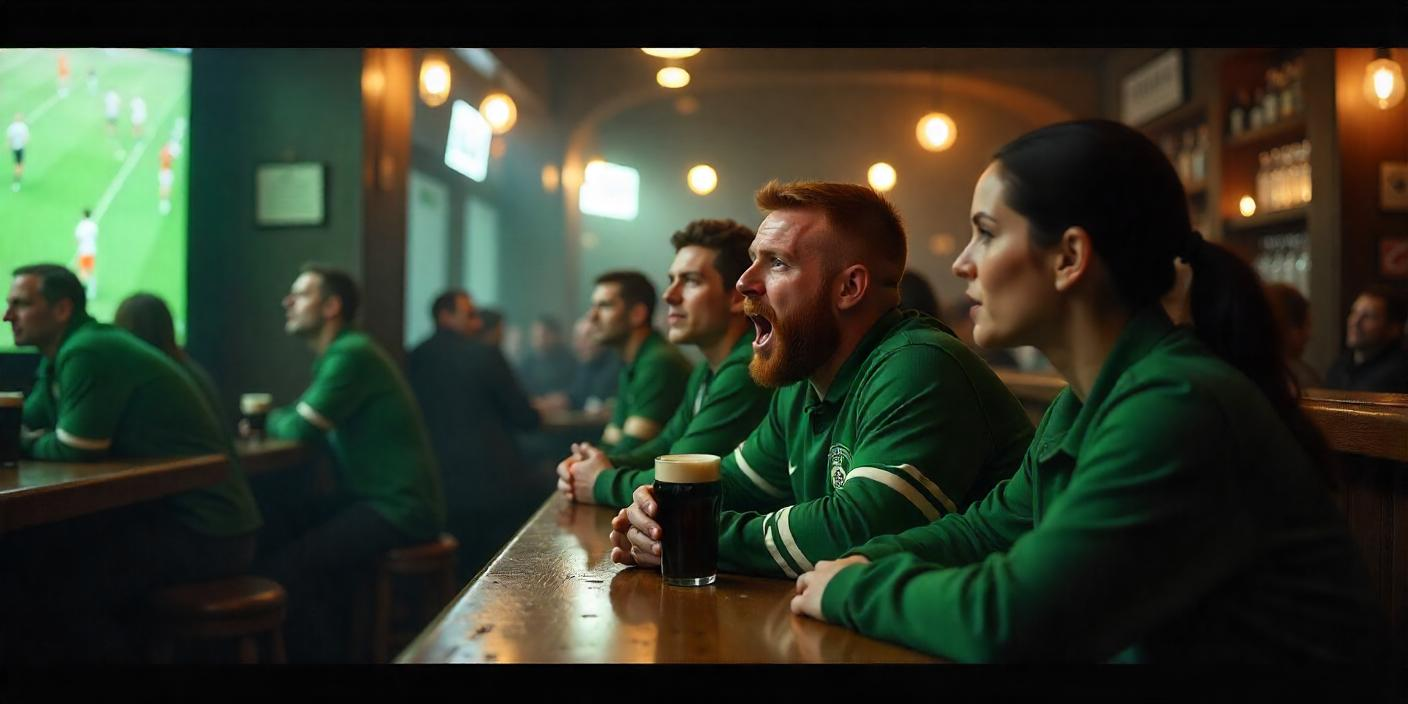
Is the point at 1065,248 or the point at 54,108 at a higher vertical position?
the point at 54,108

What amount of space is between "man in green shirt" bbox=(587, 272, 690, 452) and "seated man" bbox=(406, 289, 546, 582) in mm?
1020

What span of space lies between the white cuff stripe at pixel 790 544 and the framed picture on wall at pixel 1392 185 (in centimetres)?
459

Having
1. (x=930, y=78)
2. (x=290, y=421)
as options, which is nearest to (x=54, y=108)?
(x=290, y=421)

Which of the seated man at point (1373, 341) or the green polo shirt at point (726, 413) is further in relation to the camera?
the seated man at point (1373, 341)

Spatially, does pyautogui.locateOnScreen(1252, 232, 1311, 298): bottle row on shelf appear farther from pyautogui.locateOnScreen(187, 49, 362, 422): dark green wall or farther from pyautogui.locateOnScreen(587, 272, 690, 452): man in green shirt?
pyautogui.locateOnScreen(187, 49, 362, 422): dark green wall

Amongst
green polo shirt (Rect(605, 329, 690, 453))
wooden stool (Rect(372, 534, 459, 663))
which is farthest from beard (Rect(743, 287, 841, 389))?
wooden stool (Rect(372, 534, 459, 663))

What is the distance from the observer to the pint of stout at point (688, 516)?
4.55ft

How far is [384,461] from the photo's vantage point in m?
3.74

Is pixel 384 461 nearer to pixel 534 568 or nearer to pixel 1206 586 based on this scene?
pixel 534 568

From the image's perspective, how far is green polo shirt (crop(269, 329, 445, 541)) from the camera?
12.2 ft

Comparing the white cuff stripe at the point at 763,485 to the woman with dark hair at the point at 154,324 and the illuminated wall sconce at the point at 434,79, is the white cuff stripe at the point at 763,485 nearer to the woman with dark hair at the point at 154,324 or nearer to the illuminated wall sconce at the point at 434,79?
the woman with dark hair at the point at 154,324

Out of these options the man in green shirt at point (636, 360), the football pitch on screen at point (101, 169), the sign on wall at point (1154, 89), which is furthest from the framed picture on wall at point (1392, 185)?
the football pitch on screen at point (101, 169)

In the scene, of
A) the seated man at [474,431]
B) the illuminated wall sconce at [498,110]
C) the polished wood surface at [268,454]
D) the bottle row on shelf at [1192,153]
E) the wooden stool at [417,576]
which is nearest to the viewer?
the polished wood surface at [268,454]
